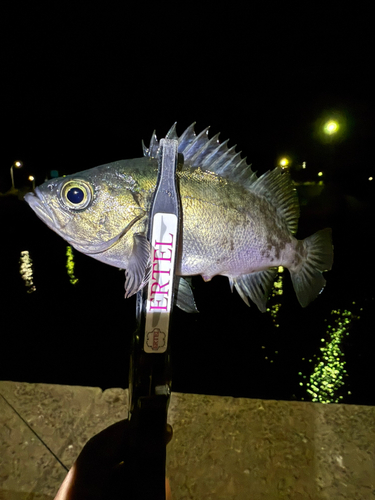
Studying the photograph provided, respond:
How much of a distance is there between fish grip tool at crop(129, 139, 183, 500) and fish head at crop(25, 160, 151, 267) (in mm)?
185

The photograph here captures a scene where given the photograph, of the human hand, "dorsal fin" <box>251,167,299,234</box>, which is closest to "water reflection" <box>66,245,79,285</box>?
the human hand

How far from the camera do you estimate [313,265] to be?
146 centimetres

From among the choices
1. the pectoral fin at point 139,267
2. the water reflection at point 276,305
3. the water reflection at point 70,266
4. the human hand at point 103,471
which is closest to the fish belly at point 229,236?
the pectoral fin at point 139,267

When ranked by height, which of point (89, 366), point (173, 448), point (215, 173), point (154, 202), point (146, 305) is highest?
point (215, 173)

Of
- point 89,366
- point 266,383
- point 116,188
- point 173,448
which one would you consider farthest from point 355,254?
point 116,188

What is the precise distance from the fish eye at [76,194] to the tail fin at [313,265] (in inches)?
38.3

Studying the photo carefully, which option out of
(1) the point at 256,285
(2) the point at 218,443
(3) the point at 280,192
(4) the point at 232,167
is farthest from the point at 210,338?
(4) the point at 232,167

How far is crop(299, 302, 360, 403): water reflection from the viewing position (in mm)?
3895

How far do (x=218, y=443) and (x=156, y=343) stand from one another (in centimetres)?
169

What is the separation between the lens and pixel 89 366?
4395 mm

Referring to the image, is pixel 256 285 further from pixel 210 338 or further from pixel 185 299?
pixel 210 338

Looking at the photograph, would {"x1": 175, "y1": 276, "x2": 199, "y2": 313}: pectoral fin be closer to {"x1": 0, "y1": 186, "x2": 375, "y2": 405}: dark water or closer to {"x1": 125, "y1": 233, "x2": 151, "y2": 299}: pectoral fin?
{"x1": 125, "y1": 233, "x2": 151, "y2": 299}: pectoral fin

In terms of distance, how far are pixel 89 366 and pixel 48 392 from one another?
5.76 ft

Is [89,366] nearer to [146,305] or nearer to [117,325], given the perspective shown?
[117,325]
